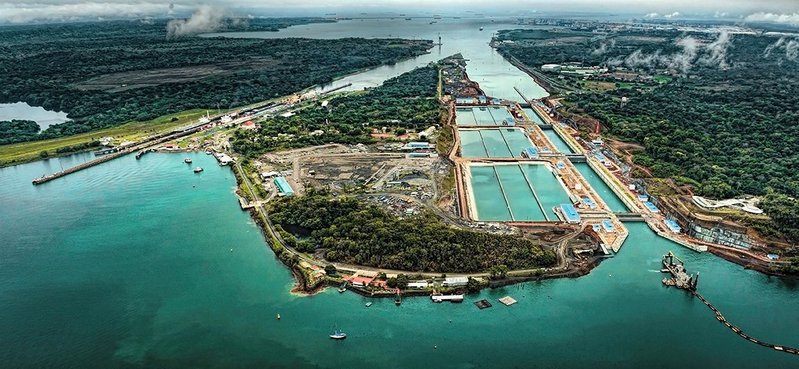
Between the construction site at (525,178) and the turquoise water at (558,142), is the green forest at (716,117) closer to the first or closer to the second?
the turquoise water at (558,142)

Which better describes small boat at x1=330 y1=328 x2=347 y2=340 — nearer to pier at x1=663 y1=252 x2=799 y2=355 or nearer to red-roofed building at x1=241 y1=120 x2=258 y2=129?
pier at x1=663 y1=252 x2=799 y2=355

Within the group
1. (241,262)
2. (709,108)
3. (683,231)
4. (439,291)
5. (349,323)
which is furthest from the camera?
(709,108)

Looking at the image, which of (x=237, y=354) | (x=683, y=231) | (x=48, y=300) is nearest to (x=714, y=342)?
(x=683, y=231)

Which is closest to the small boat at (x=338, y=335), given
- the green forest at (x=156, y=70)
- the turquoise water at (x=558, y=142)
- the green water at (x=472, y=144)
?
the green water at (x=472, y=144)

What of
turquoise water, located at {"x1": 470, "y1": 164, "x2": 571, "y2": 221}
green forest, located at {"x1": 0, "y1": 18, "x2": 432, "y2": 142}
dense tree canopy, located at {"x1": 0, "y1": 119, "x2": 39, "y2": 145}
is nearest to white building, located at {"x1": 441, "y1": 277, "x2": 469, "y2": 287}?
turquoise water, located at {"x1": 470, "y1": 164, "x2": 571, "y2": 221}

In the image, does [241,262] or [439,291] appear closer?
[439,291]

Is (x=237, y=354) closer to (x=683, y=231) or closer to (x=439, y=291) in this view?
(x=439, y=291)

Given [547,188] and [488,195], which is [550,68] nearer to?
[547,188]

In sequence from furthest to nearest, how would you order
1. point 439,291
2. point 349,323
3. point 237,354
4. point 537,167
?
point 537,167 → point 439,291 → point 349,323 → point 237,354
